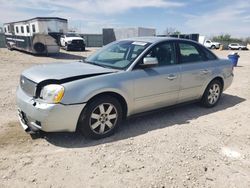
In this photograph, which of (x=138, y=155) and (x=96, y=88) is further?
(x=96, y=88)

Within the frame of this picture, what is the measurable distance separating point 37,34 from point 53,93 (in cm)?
1392

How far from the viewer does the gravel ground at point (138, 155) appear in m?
2.61

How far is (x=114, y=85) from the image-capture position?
341 centimetres

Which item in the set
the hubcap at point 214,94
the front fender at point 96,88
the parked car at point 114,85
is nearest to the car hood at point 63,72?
the parked car at point 114,85

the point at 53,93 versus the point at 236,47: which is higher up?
the point at 53,93

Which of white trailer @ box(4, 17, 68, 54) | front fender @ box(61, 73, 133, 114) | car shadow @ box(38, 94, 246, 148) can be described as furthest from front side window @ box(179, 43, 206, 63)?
white trailer @ box(4, 17, 68, 54)

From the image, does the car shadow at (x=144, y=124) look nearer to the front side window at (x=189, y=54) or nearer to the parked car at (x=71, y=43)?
the front side window at (x=189, y=54)

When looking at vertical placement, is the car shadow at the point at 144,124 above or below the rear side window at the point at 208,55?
below

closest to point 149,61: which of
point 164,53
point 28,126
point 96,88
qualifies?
point 164,53

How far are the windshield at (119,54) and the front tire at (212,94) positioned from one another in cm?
197

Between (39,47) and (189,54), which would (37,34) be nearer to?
(39,47)

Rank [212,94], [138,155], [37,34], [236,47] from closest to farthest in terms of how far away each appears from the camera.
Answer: [138,155] < [212,94] < [37,34] < [236,47]

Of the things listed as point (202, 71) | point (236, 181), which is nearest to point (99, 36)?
point (202, 71)

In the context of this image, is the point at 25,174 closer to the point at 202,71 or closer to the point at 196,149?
the point at 196,149
